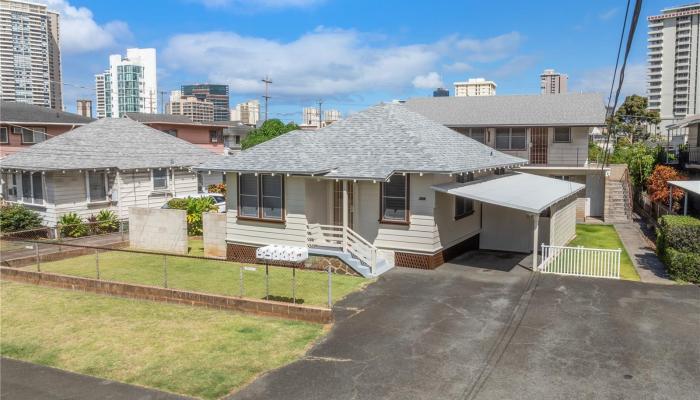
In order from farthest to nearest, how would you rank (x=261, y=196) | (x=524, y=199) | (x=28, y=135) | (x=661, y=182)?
(x=28, y=135), (x=661, y=182), (x=261, y=196), (x=524, y=199)

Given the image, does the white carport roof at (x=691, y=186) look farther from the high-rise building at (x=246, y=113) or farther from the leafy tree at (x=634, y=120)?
the high-rise building at (x=246, y=113)

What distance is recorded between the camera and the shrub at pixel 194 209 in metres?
26.1

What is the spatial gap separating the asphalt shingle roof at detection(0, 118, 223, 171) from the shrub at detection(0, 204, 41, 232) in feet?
7.02

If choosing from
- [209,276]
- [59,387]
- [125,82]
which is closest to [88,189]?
[209,276]

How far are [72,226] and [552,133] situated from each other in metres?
26.0

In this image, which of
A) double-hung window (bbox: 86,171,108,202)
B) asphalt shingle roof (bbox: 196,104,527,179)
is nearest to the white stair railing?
asphalt shingle roof (bbox: 196,104,527,179)

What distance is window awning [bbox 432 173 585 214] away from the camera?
17766 mm

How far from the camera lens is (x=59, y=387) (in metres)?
9.62

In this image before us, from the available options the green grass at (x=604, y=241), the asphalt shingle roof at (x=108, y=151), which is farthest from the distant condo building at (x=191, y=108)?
the green grass at (x=604, y=241)

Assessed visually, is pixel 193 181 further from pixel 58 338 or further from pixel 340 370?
pixel 340 370

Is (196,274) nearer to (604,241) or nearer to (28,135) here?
(604,241)

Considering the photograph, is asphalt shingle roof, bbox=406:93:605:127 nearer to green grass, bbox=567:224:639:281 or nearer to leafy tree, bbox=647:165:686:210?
leafy tree, bbox=647:165:686:210

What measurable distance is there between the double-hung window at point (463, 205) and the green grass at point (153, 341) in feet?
30.8

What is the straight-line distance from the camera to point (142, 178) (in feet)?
99.5
